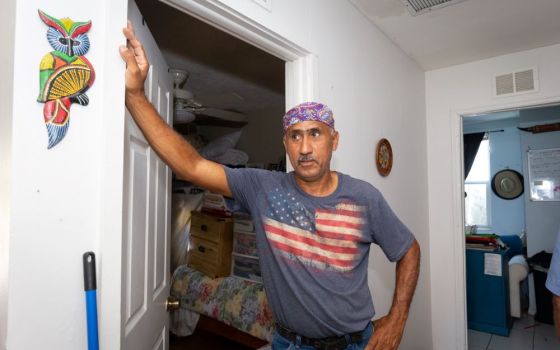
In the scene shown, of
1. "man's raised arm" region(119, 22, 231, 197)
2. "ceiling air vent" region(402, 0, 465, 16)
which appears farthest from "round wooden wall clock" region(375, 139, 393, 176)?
"man's raised arm" region(119, 22, 231, 197)

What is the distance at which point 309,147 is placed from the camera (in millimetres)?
1271

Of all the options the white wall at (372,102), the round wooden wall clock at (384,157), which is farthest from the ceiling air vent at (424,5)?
the round wooden wall clock at (384,157)

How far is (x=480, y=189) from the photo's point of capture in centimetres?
592

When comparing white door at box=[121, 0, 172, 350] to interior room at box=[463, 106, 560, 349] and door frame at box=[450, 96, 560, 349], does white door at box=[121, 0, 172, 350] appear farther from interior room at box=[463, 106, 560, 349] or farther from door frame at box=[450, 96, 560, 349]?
interior room at box=[463, 106, 560, 349]

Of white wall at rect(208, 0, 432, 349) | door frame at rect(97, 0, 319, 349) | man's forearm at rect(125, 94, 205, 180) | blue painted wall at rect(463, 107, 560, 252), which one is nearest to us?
door frame at rect(97, 0, 319, 349)

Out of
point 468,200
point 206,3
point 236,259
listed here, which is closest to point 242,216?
point 236,259

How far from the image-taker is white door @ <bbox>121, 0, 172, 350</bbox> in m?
1.10

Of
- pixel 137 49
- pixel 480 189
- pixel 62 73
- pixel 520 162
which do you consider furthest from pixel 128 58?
pixel 480 189

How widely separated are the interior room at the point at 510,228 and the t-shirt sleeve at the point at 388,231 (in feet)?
7.13

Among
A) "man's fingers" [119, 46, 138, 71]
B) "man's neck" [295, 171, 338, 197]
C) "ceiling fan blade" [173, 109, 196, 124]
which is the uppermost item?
"ceiling fan blade" [173, 109, 196, 124]

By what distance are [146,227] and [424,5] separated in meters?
1.98

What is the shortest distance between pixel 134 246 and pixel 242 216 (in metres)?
2.43

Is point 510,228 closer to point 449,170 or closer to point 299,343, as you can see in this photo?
point 449,170

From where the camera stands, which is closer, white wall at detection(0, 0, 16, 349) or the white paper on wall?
white wall at detection(0, 0, 16, 349)
